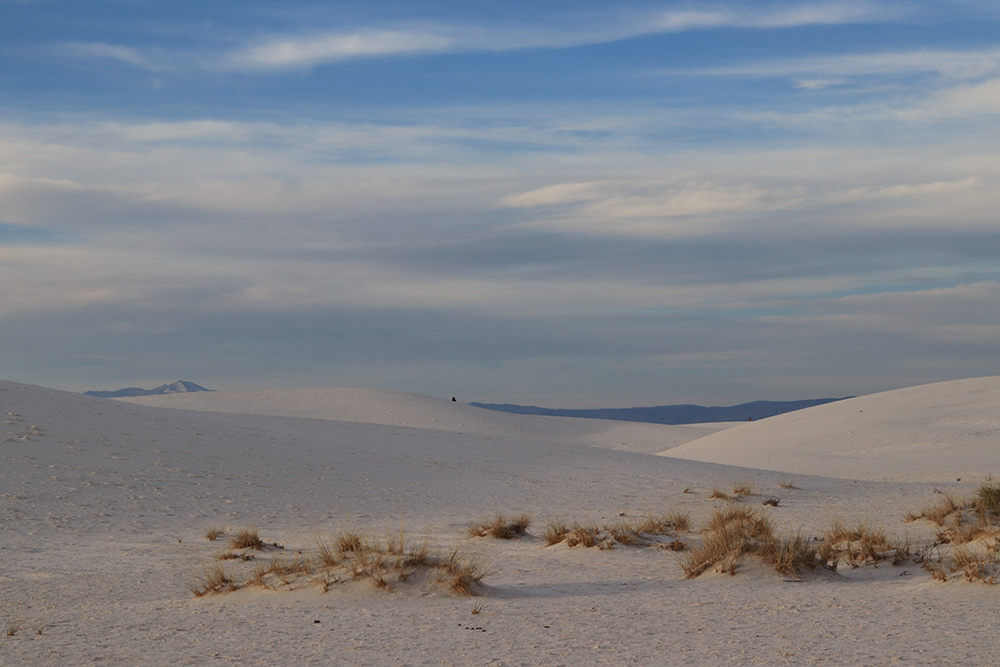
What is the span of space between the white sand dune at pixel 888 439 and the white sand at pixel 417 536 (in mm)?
225

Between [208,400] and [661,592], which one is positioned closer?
[661,592]

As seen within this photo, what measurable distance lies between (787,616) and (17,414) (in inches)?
659

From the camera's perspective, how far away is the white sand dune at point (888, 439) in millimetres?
24062

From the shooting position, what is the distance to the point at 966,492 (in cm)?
→ 1778

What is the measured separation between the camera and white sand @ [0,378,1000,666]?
6156 millimetres

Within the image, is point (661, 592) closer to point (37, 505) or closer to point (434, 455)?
point (37, 505)

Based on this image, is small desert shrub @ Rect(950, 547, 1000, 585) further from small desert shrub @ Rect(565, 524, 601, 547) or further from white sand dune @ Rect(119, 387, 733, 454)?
white sand dune @ Rect(119, 387, 733, 454)

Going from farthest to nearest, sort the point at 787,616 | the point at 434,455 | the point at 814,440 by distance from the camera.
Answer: the point at 814,440 → the point at 434,455 → the point at 787,616

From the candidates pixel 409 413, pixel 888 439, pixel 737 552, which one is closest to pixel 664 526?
pixel 737 552

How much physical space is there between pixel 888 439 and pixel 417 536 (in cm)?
2026

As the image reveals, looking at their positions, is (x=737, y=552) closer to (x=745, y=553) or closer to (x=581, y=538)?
(x=745, y=553)

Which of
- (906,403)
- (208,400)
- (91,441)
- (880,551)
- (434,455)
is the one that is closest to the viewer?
(880,551)

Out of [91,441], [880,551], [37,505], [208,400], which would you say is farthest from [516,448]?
[208,400]

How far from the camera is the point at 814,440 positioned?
96.2 feet
